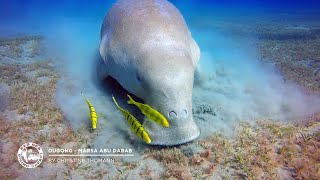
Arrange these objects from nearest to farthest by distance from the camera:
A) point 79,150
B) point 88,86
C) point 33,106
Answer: point 79,150
point 33,106
point 88,86

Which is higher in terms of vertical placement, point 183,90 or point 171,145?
point 183,90

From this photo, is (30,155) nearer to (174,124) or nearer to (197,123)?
(174,124)

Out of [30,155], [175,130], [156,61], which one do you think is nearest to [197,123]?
[175,130]

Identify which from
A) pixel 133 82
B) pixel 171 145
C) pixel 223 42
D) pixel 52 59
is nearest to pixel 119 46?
pixel 133 82

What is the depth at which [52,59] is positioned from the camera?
9.81 meters

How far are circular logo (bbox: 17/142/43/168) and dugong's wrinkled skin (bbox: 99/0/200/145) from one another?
165cm

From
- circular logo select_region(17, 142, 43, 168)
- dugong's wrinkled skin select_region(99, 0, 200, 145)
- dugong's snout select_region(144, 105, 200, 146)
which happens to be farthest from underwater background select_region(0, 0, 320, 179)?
dugong's wrinkled skin select_region(99, 0, 200, 145)

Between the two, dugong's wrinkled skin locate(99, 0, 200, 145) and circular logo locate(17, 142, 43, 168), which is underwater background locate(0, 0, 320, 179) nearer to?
circular logo locate(17, 142, 43, 168)

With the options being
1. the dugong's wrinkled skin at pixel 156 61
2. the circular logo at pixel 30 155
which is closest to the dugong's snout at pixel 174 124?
the dugong's wrinkled skin at pixel 156 61

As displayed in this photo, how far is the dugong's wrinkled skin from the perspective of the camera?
369 cm

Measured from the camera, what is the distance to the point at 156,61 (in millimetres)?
3951

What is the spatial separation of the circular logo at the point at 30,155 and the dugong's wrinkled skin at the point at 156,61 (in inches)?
64.9

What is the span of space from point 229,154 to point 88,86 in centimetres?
371

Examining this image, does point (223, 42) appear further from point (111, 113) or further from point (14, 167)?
point (14, 167)
